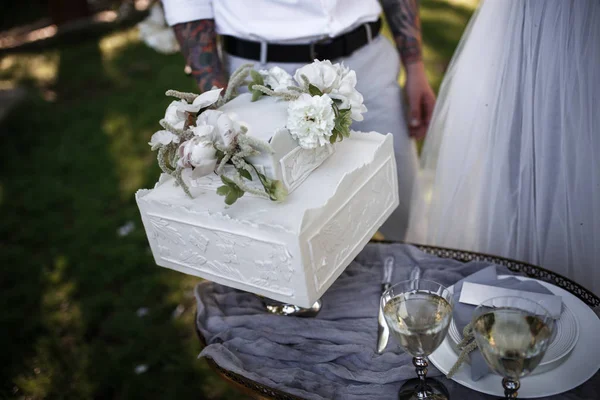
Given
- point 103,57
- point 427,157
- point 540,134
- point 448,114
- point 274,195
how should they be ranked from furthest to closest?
point 103,57 → point 427,157 → point 448,114 → point 540,134 → point 274,195

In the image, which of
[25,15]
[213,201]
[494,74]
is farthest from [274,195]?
[25,15]

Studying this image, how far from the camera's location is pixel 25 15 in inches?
248

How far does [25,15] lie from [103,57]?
1817 millimetres

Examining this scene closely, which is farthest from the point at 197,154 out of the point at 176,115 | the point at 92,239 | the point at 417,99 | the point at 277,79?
the point at 92,239

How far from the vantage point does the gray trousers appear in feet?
6.30

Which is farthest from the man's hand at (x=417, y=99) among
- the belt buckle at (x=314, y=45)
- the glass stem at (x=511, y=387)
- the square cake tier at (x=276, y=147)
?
the glass stem at (x=511, y=387)

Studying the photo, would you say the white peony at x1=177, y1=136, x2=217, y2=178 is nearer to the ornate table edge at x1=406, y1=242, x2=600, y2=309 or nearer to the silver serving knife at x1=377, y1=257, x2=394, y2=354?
the silver serving knife at x1=377, y1=257, x2=394, y2=354

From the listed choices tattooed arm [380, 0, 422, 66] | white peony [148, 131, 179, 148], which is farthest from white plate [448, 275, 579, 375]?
tattooed arm [380, 0, 422, 66]

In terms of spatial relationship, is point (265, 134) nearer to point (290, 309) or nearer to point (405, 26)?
point (290, 309)

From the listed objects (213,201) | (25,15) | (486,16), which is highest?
(486,16)

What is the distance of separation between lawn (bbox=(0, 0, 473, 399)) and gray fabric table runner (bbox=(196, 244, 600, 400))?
2.85 feet

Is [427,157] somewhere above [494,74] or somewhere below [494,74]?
below

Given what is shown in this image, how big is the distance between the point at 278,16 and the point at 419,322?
1.07m

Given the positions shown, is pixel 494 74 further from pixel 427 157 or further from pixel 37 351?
pixel 37 351
